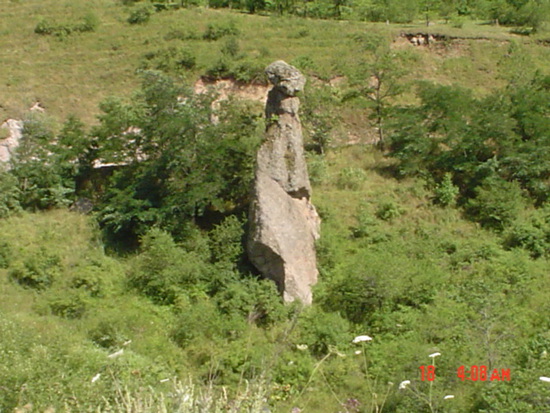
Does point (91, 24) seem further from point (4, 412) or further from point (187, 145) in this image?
point (4, 412)

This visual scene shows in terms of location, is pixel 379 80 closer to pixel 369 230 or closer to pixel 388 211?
pixel 388 211

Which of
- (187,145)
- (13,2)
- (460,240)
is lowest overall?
(460,240)

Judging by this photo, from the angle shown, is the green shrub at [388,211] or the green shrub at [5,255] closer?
the green shrub at [5,255]

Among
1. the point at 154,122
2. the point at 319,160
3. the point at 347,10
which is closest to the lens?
the point at 154,122

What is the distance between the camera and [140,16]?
127 ft

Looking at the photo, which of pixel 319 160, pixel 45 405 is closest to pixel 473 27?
pixel 319 160

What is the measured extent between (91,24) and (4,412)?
3456 cm

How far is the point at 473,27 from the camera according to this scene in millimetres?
37156

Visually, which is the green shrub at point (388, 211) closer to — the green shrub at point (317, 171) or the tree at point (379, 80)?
the green shrub at point (317, 171)

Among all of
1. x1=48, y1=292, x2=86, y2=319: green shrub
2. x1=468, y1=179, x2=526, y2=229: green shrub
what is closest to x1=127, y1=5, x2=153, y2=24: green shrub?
x1=468, y1=179, x2=526, y2=229: green shrub

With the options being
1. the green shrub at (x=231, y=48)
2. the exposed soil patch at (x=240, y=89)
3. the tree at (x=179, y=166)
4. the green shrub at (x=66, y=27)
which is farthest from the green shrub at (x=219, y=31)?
the tree at (x=179, y=166)

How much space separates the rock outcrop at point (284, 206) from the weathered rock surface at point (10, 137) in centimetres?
1127
